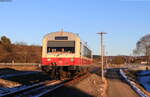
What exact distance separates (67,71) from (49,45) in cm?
262

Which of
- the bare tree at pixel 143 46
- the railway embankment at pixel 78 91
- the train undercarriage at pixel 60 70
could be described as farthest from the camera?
the bare tree at pixel 143 46

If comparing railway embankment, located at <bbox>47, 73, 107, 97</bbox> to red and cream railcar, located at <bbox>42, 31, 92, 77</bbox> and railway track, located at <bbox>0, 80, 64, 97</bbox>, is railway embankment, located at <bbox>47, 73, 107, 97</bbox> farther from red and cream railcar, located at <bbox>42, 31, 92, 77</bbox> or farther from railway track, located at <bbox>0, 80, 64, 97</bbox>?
red and cream railcar, located at <bbox>42, 31, 92, 77</bbox>

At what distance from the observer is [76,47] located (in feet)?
71.1

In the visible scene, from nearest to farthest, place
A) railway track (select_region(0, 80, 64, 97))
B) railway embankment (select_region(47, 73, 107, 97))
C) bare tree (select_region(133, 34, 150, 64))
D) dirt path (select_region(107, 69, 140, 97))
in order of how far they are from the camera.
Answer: railway track (select_region(0, 80, 64, 97)) < railway embankment (select_region(47, 73, 107, 97)) < dirt path (select_region(107, 69, 140, 97)) < bare tree (select_region(133, 34, 150, 64))

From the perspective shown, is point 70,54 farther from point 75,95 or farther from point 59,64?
point 75,95

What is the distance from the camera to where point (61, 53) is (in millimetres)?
21562

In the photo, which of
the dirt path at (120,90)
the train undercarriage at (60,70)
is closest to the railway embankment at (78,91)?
the dirt path at (120,90)

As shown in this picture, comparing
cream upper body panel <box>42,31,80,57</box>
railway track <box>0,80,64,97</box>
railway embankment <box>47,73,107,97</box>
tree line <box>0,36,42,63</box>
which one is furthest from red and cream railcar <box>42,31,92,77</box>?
tree line <box>0,36,42,63</box>

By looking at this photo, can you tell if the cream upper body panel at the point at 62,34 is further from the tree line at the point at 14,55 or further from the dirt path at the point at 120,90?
the tree line at the point at 14,55

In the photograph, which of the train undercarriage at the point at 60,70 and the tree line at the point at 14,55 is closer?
the train undercarriage at the point at 60,70

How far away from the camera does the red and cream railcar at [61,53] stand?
21.5 m

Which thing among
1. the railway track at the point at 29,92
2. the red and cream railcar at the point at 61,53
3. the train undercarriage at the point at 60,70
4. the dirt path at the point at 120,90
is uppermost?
the red and cream railcar at the point at 61,53

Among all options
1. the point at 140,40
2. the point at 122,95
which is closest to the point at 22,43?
the point at 140,40

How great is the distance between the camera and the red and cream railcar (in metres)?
21.5
